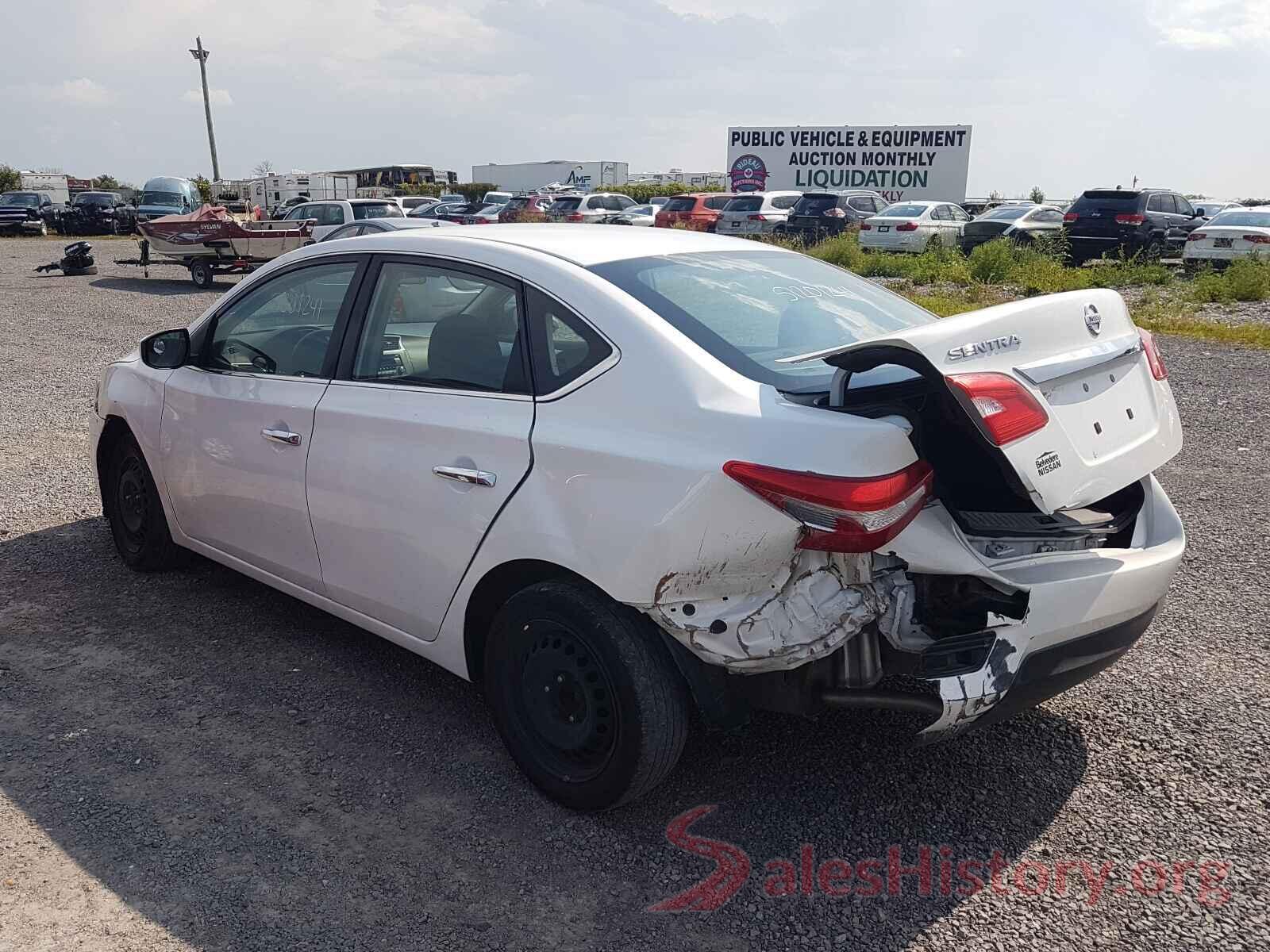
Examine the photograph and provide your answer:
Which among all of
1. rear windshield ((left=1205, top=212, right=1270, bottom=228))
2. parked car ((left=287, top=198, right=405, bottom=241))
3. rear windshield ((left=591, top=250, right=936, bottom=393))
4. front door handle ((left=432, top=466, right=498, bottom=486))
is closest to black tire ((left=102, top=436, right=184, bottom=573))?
front door handle ((left=432, top=466, right=498, bottom=486))

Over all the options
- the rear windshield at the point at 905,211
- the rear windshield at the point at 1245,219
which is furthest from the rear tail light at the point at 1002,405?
the rear windshield at the point at 905,211

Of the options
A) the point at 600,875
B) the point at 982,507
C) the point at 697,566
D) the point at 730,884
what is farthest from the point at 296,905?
the point at 982,507

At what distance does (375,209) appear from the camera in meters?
21.8

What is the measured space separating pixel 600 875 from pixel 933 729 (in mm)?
987

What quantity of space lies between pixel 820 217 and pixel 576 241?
24291 millimetres

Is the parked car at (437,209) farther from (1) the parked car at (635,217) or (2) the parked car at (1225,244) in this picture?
(2) the parked car at (1225,244)

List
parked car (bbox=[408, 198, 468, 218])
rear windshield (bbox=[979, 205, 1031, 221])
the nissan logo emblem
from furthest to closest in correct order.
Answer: parked car (bbox=[408, 198, 468, 218]), rear windshield (bbox=[979, 205, 1031, 221]), the nissan logo emblem

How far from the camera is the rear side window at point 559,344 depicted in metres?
3.10

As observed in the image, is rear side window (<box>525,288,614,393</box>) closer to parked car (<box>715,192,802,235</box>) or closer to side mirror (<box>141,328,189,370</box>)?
side mirror (<box>141,328,189,370</box>)

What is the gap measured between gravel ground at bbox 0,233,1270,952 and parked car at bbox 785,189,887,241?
22.5 metres

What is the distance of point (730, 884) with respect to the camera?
2.88 metres

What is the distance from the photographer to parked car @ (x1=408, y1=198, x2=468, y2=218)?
31.0m

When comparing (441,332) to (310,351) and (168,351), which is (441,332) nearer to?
(310,351)

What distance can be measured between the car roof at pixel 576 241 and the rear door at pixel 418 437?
12 centimetres
